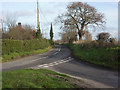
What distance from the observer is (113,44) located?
14750 millimetres

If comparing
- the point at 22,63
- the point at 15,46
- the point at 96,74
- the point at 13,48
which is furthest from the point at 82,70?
the point at 15,46

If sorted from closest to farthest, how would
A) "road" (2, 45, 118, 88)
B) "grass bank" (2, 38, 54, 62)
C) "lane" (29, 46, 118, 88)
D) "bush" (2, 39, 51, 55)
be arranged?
1. "lane" (29, 46, 118, 88)
2. "road" (2, 45, 118, 88)
3. "grass bank" (2, 38, 54, 62)
4. "bush" (2, 39, 51, 55)

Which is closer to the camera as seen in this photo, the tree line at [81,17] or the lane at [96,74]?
the lane at [96,74]

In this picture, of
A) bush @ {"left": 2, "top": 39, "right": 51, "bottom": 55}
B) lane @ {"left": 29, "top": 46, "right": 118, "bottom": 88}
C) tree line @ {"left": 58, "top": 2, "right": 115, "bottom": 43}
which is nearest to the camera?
lane @ {"left": 29, "top": 46, "right": 118, "bottom": 88}

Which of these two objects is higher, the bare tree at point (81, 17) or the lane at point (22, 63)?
the bare tree at point (81, 17)

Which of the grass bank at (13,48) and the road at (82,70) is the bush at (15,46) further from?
the road at (82,70)

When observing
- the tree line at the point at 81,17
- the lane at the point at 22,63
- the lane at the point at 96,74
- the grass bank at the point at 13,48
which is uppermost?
the tree line at the point at 81,17

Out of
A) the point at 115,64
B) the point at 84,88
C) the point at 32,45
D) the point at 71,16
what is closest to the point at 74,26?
the point at 71,16

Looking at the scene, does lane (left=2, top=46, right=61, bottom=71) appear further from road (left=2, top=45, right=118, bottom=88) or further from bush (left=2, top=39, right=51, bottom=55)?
bush (left=2, top=39, right=51, bottom=55)

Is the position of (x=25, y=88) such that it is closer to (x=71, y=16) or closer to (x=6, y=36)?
(x=6, y=36)

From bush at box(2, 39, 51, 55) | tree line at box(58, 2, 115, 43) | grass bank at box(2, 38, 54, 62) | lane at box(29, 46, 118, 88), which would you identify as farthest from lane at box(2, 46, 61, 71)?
tree line at box(58, 2, 115, 43)

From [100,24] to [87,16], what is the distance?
163 inches

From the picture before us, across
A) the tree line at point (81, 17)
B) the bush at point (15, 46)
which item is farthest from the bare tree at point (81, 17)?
the bush at point (15, 46)

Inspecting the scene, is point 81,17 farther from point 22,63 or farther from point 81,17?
point 22,63
